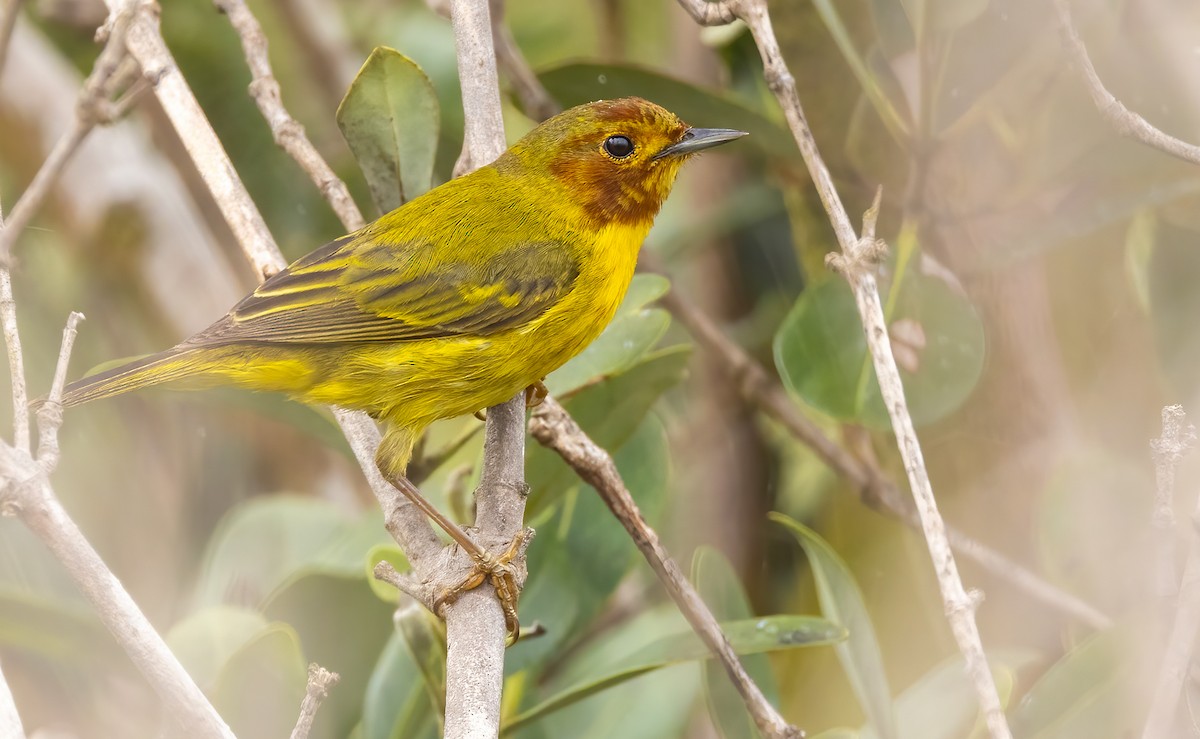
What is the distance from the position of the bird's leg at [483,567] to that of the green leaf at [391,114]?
941 millimetres

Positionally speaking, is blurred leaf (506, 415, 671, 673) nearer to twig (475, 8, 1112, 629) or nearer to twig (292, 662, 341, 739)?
twig (475, 8, 1112, 629)

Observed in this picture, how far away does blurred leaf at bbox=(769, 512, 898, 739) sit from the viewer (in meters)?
2.67

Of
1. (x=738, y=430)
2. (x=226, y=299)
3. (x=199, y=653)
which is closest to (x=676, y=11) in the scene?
(x=738, y=430)

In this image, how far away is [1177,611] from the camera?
2154 millimetres

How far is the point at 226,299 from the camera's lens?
4.53m

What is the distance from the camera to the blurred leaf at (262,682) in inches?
105

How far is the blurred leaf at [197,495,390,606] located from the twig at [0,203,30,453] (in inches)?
52.5

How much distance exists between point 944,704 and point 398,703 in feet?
4.23

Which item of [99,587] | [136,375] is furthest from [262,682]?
[136,375]

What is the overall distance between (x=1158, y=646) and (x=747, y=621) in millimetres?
867

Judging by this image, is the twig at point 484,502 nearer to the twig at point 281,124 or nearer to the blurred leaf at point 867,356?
the twig at point 281,124

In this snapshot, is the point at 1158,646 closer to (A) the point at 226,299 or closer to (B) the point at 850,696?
(B) the point at 850,696

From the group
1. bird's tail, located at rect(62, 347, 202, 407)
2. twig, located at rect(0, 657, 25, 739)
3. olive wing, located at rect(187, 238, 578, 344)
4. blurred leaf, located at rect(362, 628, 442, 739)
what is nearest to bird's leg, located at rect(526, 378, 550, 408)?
olive wing, located at rect(187, 238, 578, 344)

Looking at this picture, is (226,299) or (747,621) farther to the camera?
(226,299)
